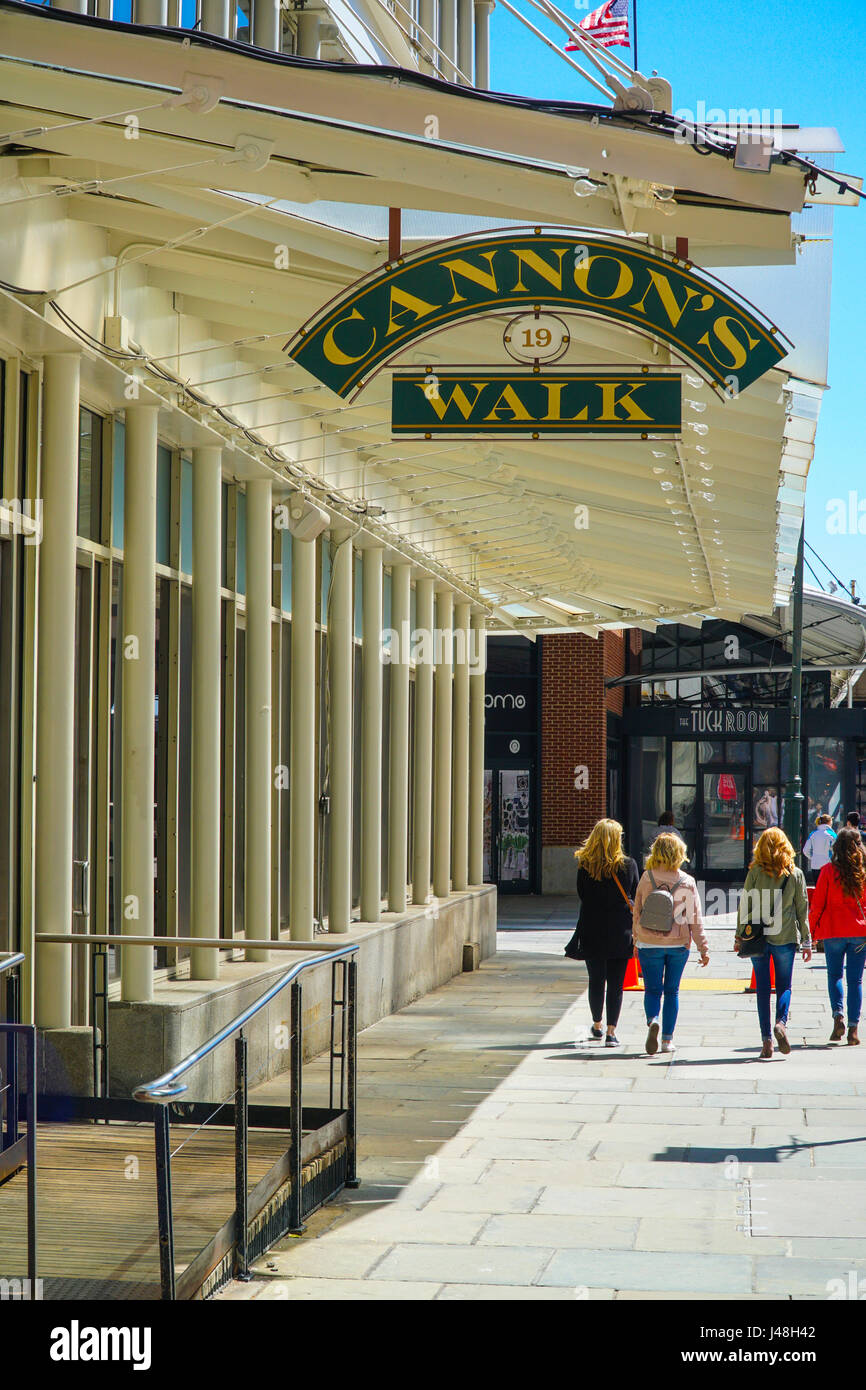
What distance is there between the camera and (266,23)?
945 centimetres

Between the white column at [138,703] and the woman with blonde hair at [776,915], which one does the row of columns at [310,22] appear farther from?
the woman with blonde hair at [776,915]

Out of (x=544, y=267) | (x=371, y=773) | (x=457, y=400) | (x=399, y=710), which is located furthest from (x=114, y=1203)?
(x=399, y=710)

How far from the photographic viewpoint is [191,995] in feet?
29.2

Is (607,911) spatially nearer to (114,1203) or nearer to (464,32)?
(114,1203)

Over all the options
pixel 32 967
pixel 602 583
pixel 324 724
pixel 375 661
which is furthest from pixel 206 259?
pixel 602 583

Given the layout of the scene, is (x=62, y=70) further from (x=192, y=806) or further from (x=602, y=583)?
(x=602, y=583)

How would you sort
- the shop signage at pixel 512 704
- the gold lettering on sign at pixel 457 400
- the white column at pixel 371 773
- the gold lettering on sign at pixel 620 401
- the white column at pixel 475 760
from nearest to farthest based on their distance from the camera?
the gold lettering on sign at pixel 620 401
the gold lettering on sign at pixel 457 400
the white column at pixel 371 773
the white column at pixel 475 760
the shop signage at pixel 512 704

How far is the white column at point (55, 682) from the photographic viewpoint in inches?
304

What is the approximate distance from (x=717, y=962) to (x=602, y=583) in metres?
4.68

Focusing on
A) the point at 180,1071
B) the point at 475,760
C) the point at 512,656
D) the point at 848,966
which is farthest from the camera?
the point at 512,656

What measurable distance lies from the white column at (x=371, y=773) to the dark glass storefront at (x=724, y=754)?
62.1 feet

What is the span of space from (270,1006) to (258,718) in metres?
1.93

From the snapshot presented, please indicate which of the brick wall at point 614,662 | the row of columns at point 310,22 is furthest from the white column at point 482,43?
the brick wall at point 614,662

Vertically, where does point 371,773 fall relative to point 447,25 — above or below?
below
